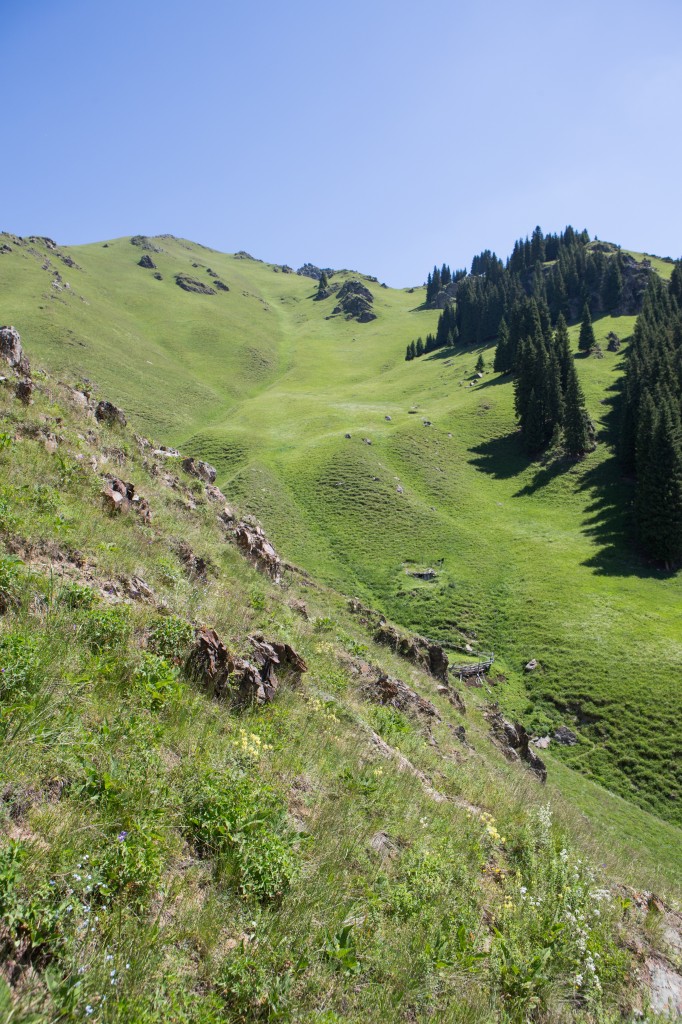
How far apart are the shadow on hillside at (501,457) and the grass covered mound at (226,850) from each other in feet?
213

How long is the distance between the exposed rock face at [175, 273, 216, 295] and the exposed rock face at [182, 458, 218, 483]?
175 m

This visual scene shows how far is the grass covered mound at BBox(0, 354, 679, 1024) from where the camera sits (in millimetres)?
3316

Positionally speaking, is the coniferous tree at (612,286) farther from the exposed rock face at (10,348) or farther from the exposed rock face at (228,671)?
the exposed rock face at (228,671)

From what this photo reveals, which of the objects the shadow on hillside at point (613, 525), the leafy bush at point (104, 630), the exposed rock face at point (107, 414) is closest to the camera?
the leafy bush at point (104, 630)

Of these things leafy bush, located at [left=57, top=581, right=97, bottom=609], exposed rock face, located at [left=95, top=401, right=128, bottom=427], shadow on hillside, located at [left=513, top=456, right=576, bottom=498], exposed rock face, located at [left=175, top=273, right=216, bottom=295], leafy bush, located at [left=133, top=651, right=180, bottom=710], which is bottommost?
shadow on hillside, located at [left=513, top=456, right=576, bottom=498]

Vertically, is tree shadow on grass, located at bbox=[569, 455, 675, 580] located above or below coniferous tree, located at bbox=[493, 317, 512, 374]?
below

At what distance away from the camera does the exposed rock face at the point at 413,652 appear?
2016cm

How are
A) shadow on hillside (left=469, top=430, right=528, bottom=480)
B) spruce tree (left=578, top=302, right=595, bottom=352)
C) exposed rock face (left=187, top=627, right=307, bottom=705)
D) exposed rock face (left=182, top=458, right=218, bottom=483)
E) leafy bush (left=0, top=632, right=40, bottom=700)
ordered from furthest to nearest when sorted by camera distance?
spruce tree (left=578, top=302, right=595, bottom=352) < shadow on hillside (left=469, top=430, right=528, bottom=480) < exposed rock face (left=182, top=458, right=218, bottom=483) < exposed rock face (left=187, top=627, right=307, bottom=705) < leafy bush (left=0, top=632, right=40, bottom=700)

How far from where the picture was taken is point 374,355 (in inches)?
5640

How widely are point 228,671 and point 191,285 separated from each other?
19629cm

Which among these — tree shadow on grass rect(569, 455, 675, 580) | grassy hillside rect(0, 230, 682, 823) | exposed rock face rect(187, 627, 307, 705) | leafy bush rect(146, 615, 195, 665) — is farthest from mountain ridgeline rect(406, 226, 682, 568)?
leafy bush rect(146, 615, 195, 665)

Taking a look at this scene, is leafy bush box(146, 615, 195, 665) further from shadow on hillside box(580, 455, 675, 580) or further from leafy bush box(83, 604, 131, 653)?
shadow on hillside box(580, 455, 675, 580)

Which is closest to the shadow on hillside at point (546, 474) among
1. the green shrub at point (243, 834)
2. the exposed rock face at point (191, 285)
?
the green shrub at point (243, 834)

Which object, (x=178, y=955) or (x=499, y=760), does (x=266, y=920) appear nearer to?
(x=178, y=955)
